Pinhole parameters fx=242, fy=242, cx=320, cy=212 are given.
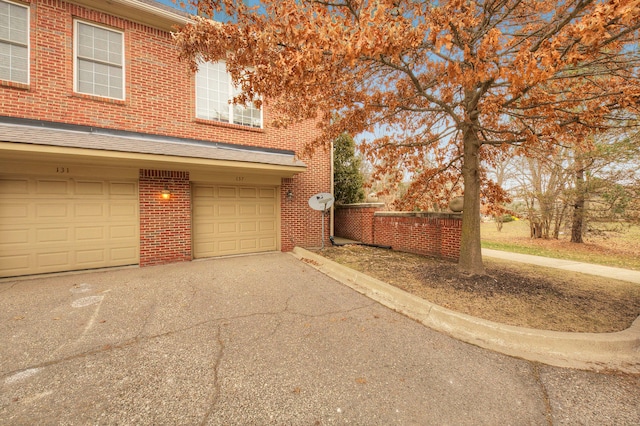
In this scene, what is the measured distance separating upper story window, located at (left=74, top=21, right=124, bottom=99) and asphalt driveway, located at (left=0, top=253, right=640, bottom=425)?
17.9 feet

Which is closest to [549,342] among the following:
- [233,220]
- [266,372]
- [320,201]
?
[266,372]

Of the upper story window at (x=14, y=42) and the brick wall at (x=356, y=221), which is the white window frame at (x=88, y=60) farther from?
the brick wall at (x=356, y=221)

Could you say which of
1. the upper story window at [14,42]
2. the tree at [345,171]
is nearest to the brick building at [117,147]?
the upper story window at [14,42]

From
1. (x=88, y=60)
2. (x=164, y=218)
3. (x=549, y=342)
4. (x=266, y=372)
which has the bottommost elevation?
(x=266, y=372)

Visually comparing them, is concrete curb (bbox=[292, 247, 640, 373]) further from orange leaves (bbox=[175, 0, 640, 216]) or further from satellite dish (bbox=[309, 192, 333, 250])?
satellite dish (bbox=[309, 192, 333, 250])

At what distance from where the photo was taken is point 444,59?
4723mm

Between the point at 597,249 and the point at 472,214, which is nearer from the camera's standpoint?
the point at 472,214

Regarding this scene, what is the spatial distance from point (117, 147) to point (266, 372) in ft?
19.9

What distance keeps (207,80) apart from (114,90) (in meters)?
2.46

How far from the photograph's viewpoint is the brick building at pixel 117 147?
5.70m

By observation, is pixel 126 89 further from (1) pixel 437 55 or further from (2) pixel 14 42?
(1) pixel 437 55

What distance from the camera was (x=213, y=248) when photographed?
25.5ft

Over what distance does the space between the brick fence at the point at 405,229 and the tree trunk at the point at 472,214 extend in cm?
167

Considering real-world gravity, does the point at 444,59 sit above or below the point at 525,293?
above
